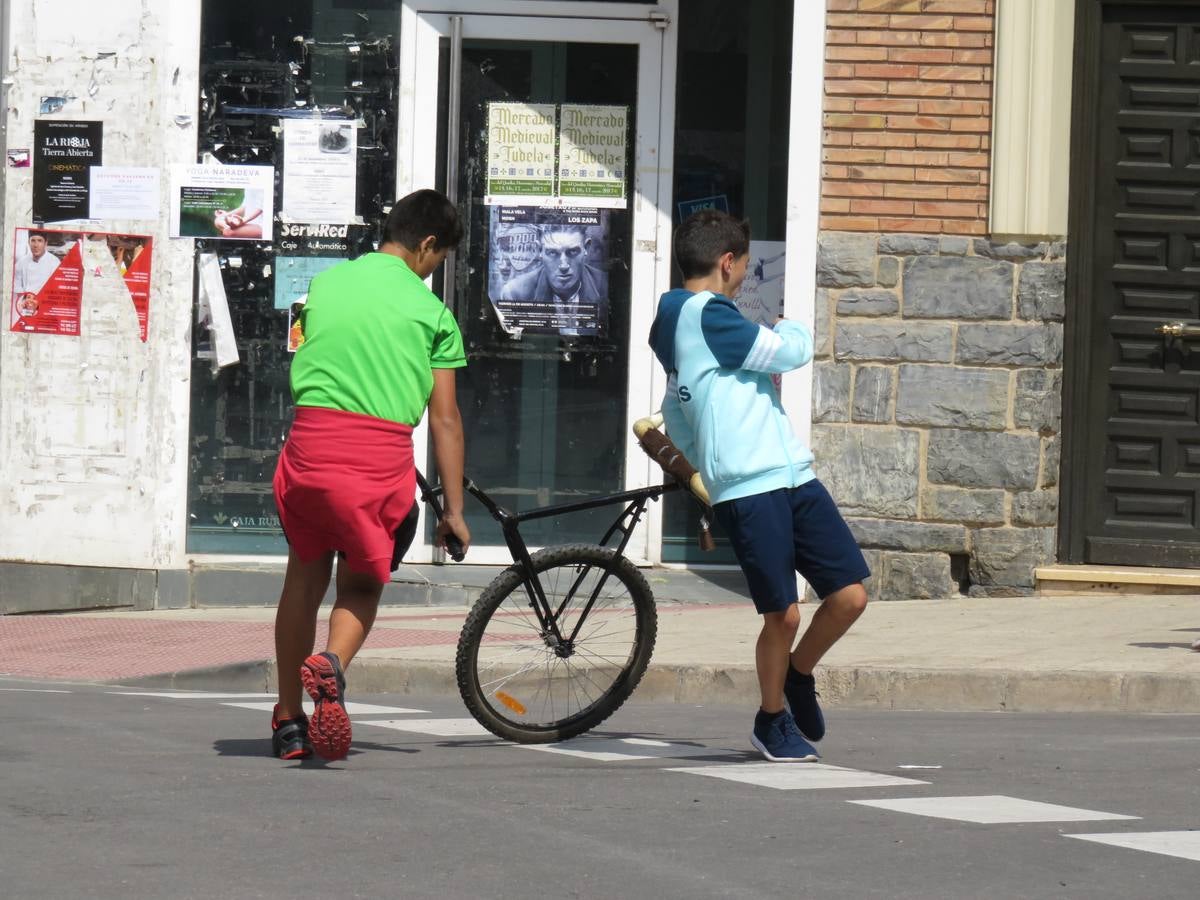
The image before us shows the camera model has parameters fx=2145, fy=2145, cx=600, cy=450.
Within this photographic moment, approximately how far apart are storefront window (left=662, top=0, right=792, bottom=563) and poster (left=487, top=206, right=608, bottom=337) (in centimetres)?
46

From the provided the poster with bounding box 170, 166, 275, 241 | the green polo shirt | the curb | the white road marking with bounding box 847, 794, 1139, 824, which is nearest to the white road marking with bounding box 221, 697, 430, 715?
the curb

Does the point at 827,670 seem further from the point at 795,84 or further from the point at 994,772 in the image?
the point at 795,84

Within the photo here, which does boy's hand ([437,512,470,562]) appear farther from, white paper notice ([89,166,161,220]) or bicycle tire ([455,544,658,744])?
white paper notice ([89,166,161,220])

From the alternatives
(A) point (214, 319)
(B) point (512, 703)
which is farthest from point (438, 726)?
(A) point (214, 319)

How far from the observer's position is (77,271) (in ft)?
37.7

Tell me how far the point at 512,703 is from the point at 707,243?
1.58 metres

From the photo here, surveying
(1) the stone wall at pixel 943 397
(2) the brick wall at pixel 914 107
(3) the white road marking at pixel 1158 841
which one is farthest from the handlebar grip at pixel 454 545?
(2) the brick wall at pixel 914 107

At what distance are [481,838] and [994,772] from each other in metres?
1.97

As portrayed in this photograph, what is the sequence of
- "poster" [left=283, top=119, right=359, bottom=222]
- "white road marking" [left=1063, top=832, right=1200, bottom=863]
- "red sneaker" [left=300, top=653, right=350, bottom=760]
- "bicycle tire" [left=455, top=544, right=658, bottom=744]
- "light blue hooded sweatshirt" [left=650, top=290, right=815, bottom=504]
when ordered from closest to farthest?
"white road marking" [left=1063, top=832, right=1200, bottom=863]
"red sneaker" [left=300, top=653, right=350, bottom=760]
"light blue hooded sweatshirt" [left=650, top=290, right=815, bottom=504]
"bicycle tire" [left=455, top=544, right=658, bottom=744]
"poster" [left=283, top=119, right=359, bottom=222]

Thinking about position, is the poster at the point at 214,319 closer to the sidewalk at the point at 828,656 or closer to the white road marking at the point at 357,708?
the sidewalk at the point at 828,656

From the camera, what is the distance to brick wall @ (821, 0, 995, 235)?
1103 centimetres

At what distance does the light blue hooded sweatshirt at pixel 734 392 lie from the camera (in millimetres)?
6324

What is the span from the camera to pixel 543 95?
11555mm

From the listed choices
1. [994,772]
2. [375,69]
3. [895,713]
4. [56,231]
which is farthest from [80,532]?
[994,772]
